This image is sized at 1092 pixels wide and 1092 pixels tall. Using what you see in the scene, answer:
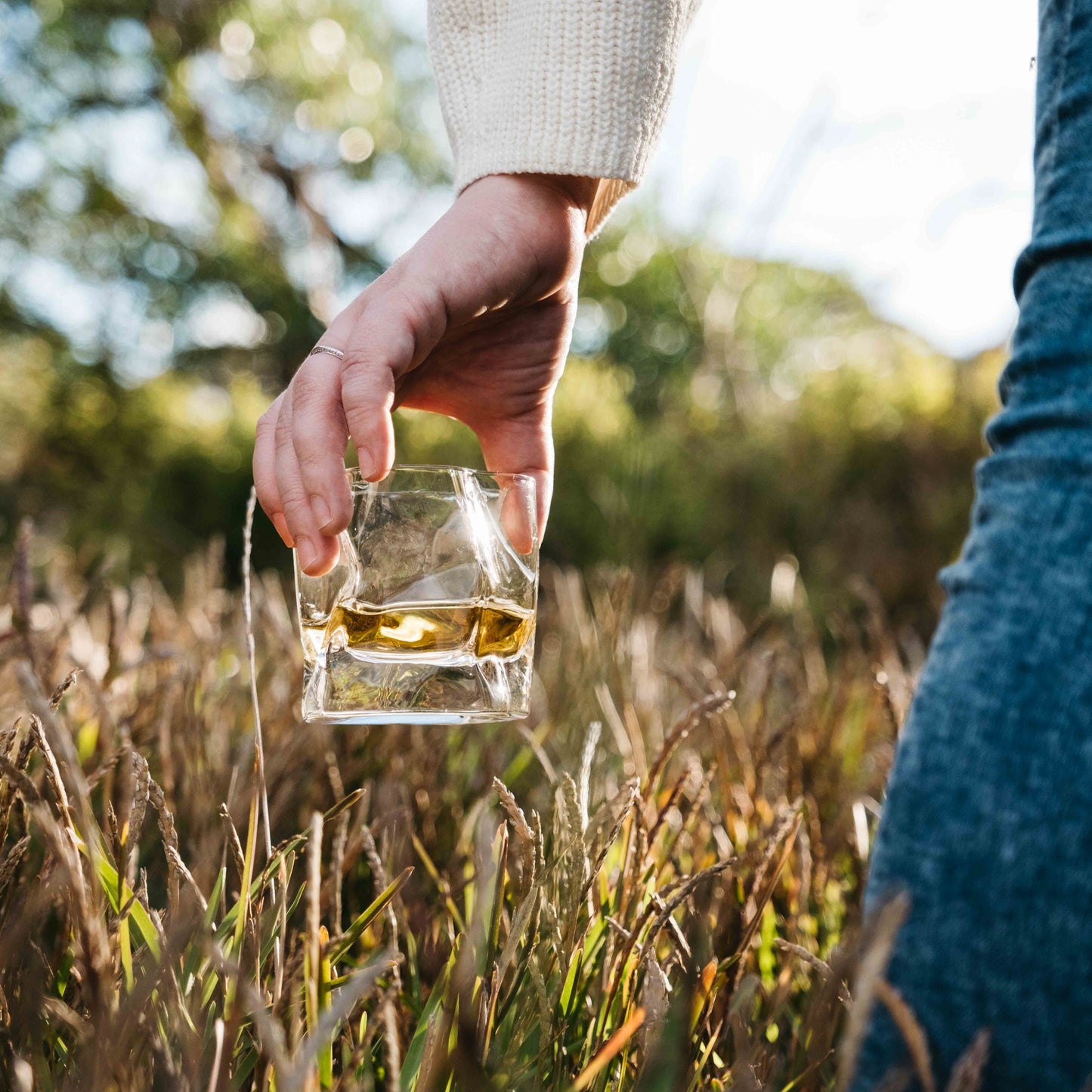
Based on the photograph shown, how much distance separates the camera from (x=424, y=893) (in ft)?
3.54

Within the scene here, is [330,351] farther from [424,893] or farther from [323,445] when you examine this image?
[424,893]

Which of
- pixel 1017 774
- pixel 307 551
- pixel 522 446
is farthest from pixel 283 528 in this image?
pixel 1017 774

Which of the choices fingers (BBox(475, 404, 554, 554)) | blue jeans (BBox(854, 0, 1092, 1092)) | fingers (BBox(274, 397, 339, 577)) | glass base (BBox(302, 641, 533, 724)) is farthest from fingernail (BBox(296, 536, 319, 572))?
blue jeans (BBox(854, 0, 1092, 1092))

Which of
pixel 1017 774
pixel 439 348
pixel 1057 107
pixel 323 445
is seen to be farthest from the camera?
pixel 439 348

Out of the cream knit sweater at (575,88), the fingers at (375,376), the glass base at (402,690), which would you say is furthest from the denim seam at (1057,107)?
the glass base at (402,690)

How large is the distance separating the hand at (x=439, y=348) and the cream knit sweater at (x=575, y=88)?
0.14 ft

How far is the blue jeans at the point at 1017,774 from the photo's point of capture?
17.5 inches

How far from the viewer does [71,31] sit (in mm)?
12086

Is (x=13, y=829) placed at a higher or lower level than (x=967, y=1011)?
lower

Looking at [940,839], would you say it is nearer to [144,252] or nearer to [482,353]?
[482,353]

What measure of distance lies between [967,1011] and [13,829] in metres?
1.07

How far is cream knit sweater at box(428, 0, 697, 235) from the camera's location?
828 mm

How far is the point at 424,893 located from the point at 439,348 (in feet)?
1.93

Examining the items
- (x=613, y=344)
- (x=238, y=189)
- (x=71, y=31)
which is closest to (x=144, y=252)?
(x=238, y=189)
